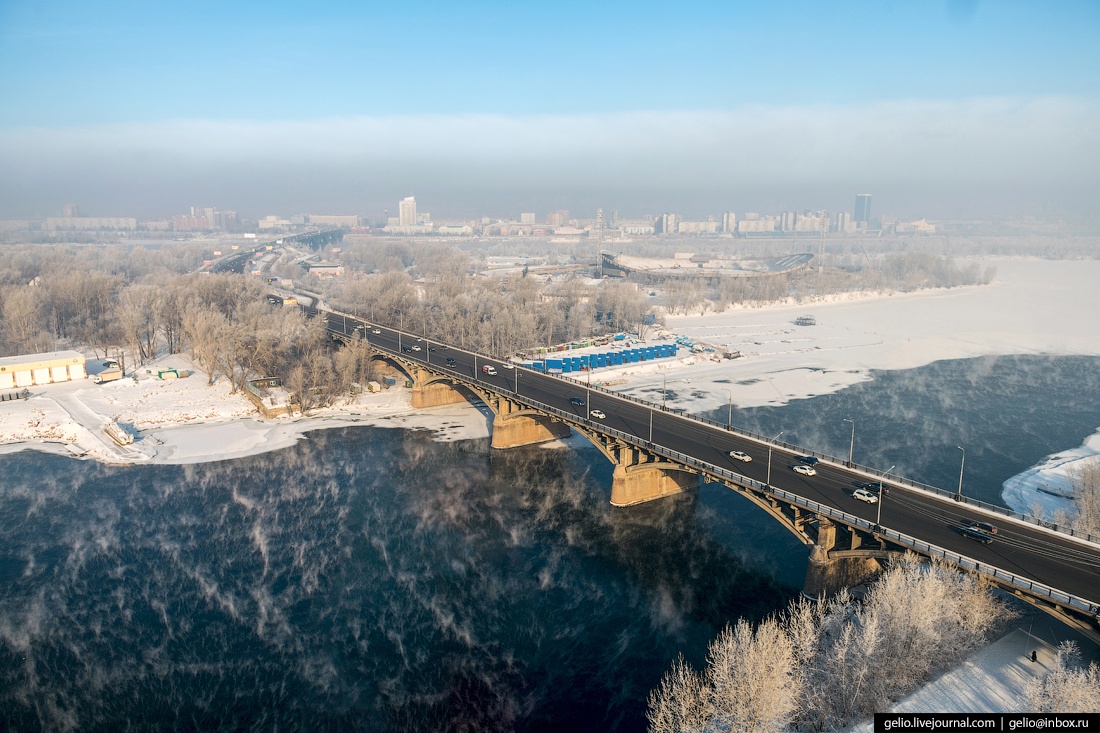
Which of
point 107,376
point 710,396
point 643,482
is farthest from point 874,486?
point 107,376

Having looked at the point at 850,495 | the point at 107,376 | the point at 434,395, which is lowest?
the point at 434,395

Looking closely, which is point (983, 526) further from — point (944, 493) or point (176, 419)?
point (176, 419)

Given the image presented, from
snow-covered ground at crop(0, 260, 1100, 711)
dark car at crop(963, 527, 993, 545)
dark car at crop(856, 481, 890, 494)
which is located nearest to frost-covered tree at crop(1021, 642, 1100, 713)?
snow-covered ground at crop(0, 260, 1100, 711)

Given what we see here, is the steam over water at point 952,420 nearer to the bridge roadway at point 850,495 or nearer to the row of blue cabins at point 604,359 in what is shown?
the bridge roadway at point 850,495

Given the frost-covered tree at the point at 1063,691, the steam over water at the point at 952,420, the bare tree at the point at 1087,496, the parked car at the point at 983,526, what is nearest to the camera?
the frost-covered tree at the point at 1063,691

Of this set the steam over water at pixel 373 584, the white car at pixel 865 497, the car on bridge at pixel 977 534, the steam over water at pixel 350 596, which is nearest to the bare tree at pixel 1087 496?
the steam over water at pixel 373 584

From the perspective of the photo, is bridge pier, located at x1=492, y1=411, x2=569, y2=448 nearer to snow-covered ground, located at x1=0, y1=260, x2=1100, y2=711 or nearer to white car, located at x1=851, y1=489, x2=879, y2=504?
snow-covered ground, located at x1=0, y1=260, x2=1100, y2=711

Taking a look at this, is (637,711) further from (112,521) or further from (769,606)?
(112,521)
